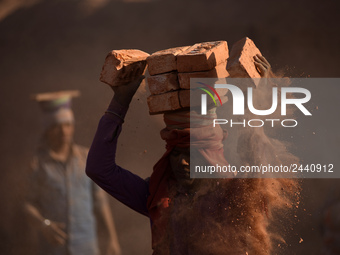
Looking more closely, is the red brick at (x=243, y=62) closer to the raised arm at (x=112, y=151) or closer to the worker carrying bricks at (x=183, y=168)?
the worker carrying bricks at (x=183, y=168)

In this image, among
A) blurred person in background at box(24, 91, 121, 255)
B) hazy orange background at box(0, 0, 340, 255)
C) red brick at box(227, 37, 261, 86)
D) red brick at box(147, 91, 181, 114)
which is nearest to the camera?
red brick at box(227, 37, 261, 86)

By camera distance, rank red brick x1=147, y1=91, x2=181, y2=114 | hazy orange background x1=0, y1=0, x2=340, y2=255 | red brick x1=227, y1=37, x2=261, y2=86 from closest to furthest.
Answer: red brick x1=227, y1=37, x2=261, y2=86 → red brick x1=147, y1=91, x2=181, y2=114 → hazy orange background x1=0, y1=0, x2=340, y2=255

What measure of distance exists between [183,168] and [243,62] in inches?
23.5

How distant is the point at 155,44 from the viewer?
519 cm

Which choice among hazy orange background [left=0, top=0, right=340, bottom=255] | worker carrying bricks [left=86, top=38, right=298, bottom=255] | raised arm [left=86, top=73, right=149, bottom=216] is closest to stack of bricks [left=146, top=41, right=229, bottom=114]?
worker carrying bricks [left=86, top=38, right=298, bottom=255]

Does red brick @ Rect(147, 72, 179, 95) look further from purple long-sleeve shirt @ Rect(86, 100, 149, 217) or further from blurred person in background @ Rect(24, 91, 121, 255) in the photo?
blurred person in background @ Rect(24, 91, 121, 255)

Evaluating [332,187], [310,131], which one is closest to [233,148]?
[310,131]

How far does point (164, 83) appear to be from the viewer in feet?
8.45

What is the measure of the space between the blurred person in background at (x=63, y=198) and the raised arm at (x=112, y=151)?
212 centimetres

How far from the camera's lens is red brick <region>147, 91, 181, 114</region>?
8.39ft

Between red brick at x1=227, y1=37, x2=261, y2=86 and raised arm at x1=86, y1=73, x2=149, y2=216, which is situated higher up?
red brick at x1=227, y1=37, x2=261, y2=86


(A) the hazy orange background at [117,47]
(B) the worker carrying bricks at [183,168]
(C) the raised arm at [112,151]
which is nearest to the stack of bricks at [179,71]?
(B) the worker carrying bricks at [183,168]

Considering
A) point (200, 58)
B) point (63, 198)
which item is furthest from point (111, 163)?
point (63, 198)

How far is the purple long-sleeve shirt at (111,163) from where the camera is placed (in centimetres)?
261
